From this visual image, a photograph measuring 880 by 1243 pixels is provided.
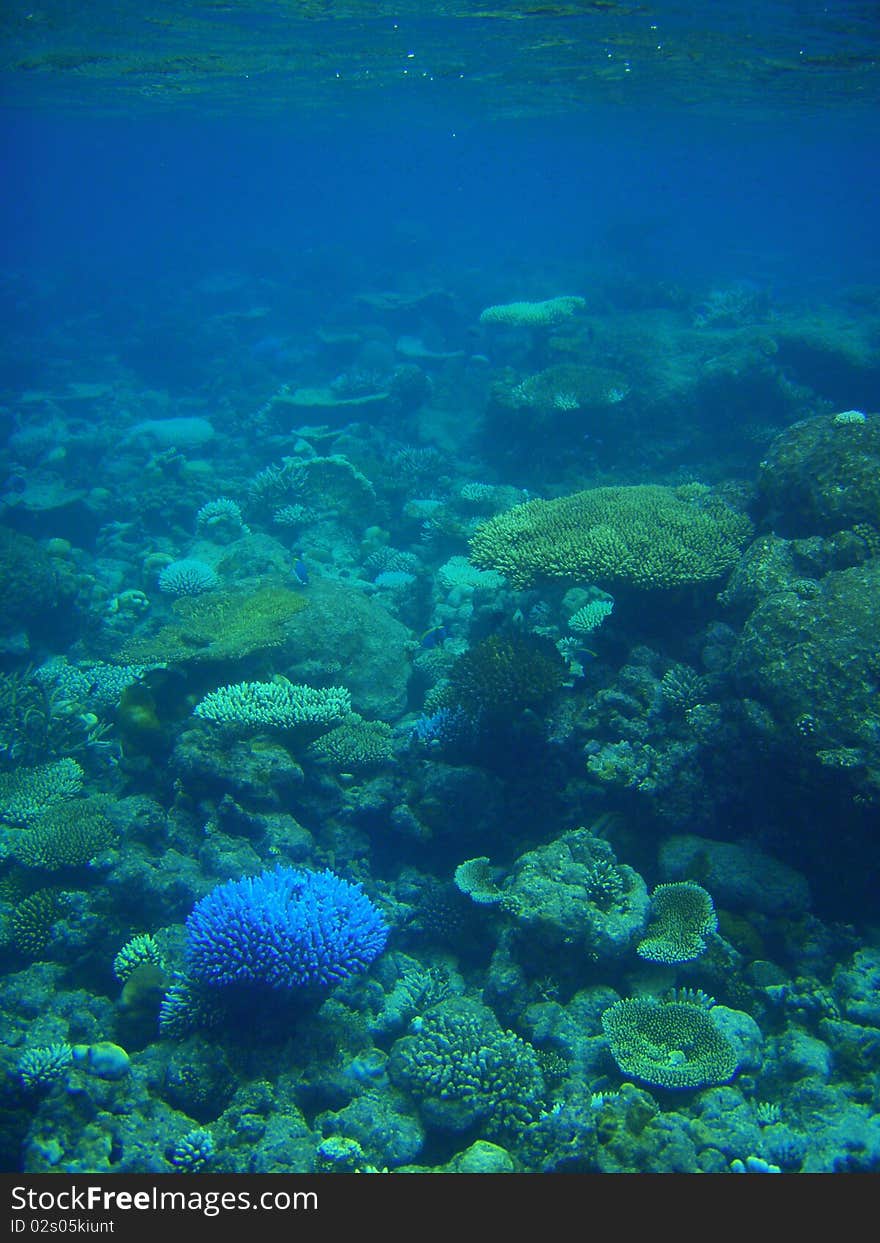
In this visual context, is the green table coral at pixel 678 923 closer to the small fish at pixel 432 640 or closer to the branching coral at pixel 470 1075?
the branching coral at pixel 470 1075

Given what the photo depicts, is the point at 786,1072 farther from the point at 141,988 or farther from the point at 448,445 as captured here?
the point at 448,445

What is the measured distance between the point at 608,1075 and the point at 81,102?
48770 millimetres

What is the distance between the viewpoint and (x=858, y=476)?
6.16 m

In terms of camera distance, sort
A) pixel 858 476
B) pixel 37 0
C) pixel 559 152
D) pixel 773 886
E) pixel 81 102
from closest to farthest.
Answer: pixel 773 886 < pixel 858 476 < pixel 37 0 < pixel 81 102 < pixel 559 152

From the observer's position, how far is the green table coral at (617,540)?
6.28 m

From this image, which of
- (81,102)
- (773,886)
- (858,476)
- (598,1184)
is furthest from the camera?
(81,102)

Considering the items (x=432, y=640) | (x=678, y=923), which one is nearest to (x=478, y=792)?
(x=678, y=923)

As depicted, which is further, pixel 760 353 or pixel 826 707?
pixel 760 353

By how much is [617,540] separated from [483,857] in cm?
325

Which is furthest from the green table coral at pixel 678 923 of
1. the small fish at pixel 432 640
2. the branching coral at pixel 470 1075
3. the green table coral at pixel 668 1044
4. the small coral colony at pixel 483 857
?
the small fish at pixel 432 640

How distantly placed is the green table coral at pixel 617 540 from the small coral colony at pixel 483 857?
40mm

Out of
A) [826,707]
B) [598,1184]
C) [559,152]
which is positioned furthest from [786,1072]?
[559,152]

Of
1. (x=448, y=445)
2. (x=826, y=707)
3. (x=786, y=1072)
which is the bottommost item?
(x=448, y=445)

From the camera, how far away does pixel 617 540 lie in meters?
6.40
